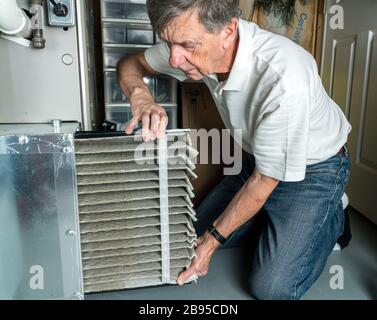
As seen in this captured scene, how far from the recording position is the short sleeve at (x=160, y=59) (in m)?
1.12

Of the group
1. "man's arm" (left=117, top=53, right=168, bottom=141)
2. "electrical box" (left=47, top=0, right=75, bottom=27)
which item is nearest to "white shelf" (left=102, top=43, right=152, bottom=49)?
"man's arm" (left=117, top=53, right=168, bottom=141)

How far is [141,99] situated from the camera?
3.07ft

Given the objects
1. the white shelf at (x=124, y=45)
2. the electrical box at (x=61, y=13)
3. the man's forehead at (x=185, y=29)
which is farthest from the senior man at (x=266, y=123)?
the white shelf at (x=124, y=45)

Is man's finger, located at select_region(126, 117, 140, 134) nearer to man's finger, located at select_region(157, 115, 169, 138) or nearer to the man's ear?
man's finger, located at select_region(157, 115, 169, 138)

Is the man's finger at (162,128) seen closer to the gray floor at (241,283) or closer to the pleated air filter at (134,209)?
the pleated air filter at (134,209)

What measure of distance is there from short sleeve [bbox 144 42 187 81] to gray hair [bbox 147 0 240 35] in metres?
0.29

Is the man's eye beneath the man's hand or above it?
above

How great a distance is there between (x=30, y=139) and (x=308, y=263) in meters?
0.82

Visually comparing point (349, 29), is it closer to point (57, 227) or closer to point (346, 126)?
point (346, 126)

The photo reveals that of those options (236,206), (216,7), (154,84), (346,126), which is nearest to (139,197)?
(236,206)

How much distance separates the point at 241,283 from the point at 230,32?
2.39 feet

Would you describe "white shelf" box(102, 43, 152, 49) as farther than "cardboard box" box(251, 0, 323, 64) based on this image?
Answer: No

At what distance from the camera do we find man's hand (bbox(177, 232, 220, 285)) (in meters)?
0.95

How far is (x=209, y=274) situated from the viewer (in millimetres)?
1163
